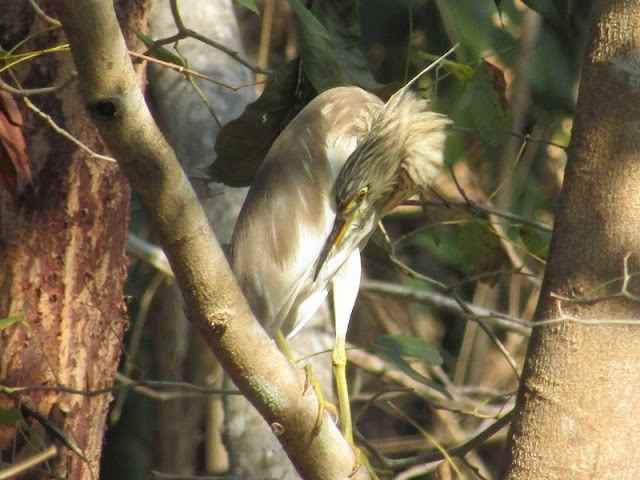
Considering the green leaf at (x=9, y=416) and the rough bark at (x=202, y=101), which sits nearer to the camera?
the green leaf at (x=9, y=416)

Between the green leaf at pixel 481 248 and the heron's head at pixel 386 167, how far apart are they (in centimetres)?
38

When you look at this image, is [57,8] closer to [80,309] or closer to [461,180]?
[80,309]

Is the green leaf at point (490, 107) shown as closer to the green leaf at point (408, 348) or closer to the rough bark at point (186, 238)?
the green leaf at point (408, 348)

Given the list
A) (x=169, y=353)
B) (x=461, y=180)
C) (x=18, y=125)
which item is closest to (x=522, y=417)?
(x=18, y=125)

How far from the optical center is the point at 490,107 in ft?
7.19

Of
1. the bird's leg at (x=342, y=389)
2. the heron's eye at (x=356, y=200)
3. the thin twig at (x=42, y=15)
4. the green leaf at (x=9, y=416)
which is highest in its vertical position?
the thin twig at (x=42, y=15)

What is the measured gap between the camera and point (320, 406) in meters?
1.53

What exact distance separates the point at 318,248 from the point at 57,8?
1.09 metres

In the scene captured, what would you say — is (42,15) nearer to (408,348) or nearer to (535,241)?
(408,348)

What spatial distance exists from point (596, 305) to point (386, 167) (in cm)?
66

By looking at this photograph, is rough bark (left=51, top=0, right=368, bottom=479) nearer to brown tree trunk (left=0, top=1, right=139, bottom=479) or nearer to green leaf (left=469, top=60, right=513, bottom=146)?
brown tree trunk (left=0, top=1, right=139, bottom=479)

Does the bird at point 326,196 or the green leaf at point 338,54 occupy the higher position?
the green leaf at point 338,54

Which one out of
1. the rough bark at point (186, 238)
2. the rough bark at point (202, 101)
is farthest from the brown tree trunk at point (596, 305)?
the rough bark at point (202, 101)

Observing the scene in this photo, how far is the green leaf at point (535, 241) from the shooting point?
240 centimetres
